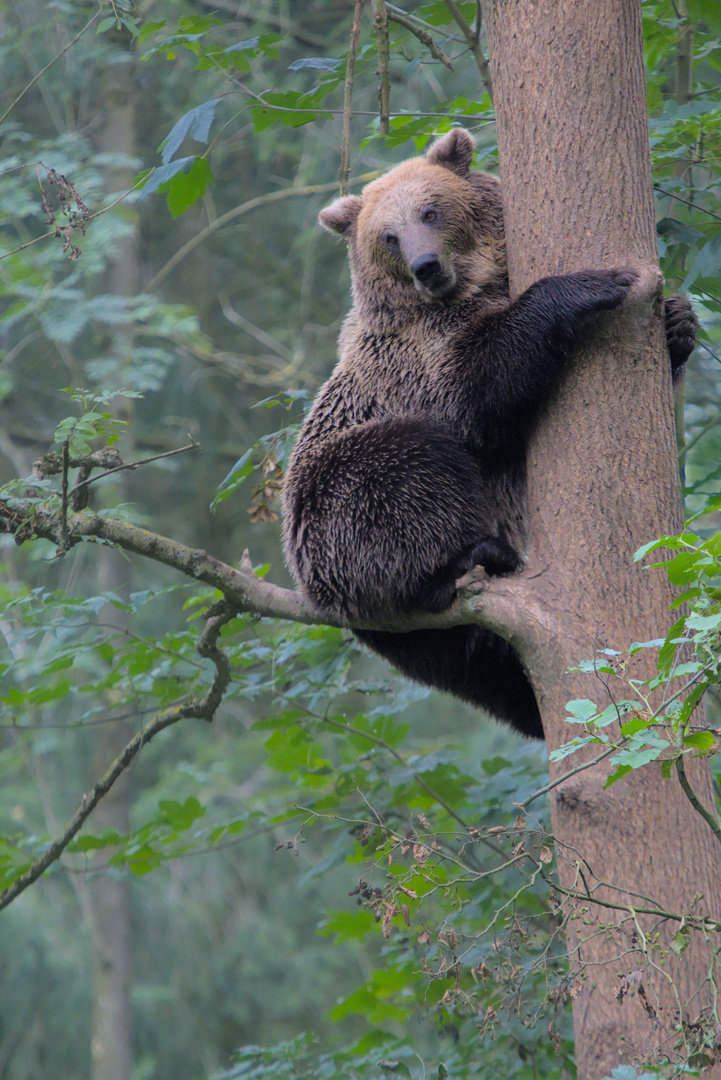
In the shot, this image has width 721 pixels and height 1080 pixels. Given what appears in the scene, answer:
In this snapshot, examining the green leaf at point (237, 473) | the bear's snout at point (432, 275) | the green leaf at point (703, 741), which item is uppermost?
the bear's snout at point (432, 275)

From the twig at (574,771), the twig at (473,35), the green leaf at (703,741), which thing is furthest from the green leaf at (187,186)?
the green leaf at (703,741)

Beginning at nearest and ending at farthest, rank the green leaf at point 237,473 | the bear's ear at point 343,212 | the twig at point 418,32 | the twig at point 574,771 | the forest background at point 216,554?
the twig at point 574,771 → the green leaf at point 237,473 → the twig at point 418,32 → the forest background at point 216,554 → the bear's ear at point 343,212

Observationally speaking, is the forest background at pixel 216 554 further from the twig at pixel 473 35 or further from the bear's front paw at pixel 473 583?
the bear's front paw at pixel 473 583

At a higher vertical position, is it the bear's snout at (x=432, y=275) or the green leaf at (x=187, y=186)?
the green leaf at (x=187, y=186)

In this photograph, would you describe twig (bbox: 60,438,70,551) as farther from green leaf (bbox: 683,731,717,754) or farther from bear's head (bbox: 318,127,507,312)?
green leaf (bbox: 683,731,717,754)

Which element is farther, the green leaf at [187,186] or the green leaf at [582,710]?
the green leaf at [187,186]

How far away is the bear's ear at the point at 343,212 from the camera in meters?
4.32

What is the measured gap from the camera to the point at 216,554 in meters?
12.2

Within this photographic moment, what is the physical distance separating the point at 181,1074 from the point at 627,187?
1034 centimetres

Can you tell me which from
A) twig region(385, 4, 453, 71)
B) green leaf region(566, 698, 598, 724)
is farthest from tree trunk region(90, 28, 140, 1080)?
green leaf region(566, 698, 598, 724)

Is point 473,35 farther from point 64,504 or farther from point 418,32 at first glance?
point 64,504

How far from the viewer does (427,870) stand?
2604 millimetres

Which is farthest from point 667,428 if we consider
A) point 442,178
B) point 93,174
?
point 93,174

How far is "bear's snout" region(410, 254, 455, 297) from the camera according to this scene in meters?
3.67
